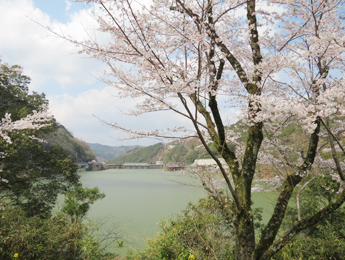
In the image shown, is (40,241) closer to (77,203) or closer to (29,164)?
(77,203)

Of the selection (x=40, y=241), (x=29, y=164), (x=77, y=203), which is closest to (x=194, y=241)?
(x=40, y=241)

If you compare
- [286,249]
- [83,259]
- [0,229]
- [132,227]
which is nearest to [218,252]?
[286,249]

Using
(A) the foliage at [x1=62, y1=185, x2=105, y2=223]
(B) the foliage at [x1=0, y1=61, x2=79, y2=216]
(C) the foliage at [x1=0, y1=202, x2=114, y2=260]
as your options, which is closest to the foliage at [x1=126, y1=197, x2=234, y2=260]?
(C) the foliage at [x1=0, y1=202, x2=114, y2=260]

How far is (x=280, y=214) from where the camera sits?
5.65ft

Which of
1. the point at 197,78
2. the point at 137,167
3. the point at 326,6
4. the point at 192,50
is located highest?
the point at 326,6

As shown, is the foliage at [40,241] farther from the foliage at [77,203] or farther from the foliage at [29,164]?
the foliage at [29,164]

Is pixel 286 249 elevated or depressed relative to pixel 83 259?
elevated

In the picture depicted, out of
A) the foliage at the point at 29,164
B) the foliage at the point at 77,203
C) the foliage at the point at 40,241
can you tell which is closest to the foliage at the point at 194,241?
the foliage at the point at 40,241

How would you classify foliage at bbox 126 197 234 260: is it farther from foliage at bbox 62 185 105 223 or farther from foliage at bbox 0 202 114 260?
foliage at bbox 62 185 105 223

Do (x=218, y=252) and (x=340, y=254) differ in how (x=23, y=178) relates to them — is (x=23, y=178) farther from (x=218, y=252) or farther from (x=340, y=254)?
(x=340, y=254)

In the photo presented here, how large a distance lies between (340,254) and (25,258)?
3.97 meters

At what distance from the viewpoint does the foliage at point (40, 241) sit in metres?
2.61

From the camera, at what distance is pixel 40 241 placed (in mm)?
2859

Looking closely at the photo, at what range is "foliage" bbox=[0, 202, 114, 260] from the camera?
261cm
